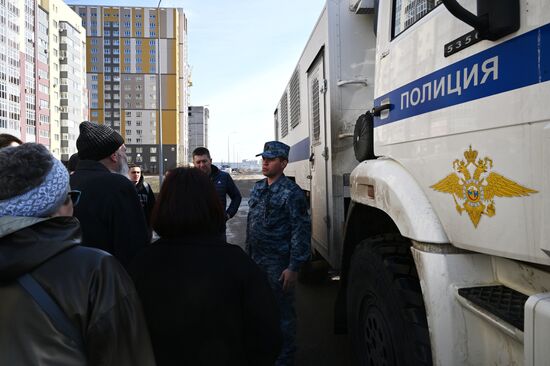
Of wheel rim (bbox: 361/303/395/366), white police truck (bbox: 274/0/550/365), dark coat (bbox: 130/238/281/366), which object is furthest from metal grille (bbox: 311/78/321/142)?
dark coat (bbox: 130/238/281/366)

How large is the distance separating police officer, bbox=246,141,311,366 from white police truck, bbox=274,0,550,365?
1.47 feet

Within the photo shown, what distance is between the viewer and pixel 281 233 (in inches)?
141

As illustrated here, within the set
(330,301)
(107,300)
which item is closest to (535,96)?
(107,300)

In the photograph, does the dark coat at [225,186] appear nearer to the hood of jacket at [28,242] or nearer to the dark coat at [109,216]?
the dark coat at [109,216]

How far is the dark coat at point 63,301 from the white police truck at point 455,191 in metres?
1.26

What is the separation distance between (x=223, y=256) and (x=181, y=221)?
227 mm

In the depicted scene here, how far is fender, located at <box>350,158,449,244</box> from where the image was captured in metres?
2.05

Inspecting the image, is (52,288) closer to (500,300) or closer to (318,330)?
(500,300)

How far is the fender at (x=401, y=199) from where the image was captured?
80.7 inches

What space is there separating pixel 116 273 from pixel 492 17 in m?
1.57

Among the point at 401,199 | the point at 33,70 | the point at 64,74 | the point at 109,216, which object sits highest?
the point at 64,74

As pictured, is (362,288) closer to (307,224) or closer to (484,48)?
(307,224)

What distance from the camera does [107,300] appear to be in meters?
1.25

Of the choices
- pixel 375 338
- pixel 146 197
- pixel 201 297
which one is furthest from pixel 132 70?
pixel 201 297
